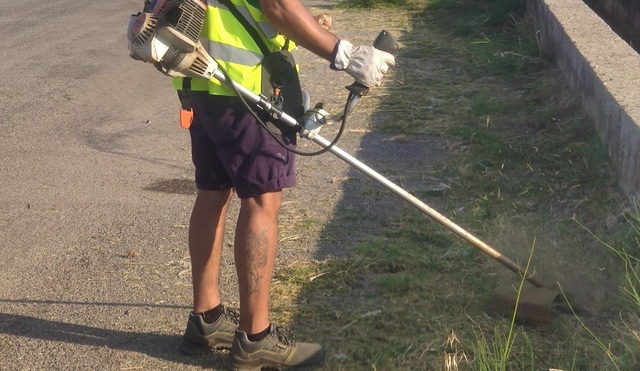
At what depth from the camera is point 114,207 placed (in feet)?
20.2

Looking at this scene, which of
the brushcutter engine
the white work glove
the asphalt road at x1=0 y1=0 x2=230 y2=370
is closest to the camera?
the brushcutter engine

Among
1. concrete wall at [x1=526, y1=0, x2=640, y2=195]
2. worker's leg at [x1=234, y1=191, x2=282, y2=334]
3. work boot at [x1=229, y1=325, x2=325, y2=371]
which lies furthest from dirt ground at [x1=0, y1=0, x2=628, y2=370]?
concrete wall at [x1=526, y1=0, x2=640, y2=195]

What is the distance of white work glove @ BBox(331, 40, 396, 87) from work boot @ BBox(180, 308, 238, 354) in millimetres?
1200

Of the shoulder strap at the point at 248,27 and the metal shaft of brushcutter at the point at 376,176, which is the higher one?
the shoulder strap at the point at 248,27

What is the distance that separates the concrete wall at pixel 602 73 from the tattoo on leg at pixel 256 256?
199 cm

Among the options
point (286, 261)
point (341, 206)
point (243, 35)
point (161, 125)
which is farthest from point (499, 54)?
point (243, 35)

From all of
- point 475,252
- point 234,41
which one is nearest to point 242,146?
point 234,41

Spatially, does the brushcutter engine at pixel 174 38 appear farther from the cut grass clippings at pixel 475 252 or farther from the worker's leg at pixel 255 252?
the cut grass clippings at pixel 475 252

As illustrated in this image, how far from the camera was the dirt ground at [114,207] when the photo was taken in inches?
180

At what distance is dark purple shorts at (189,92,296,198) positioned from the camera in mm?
3988

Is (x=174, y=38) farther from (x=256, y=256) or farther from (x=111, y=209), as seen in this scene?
(x=111, y=209)

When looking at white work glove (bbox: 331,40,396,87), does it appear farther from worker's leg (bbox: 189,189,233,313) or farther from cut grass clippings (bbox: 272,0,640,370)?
cut grass clippings (bbox: 272,0,640,370)

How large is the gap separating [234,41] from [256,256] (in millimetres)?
815

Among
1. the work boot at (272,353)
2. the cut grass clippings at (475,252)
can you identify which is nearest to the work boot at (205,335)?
the work boot at (272,353)
